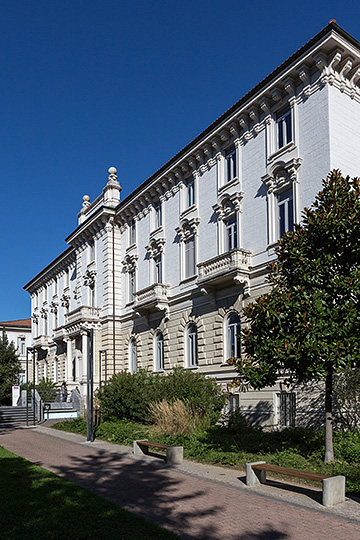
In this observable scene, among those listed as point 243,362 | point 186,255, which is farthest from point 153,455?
point 186,255

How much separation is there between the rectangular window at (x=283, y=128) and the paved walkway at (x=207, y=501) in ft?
46.9

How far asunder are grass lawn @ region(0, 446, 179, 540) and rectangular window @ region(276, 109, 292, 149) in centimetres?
1656

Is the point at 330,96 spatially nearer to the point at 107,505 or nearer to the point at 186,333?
the point at 186,333

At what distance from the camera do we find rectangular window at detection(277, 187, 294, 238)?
21906 mm

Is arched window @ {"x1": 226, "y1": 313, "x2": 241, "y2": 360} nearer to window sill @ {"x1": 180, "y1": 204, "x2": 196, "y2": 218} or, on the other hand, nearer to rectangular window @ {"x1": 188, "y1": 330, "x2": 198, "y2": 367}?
rectangular window @ {"x1": 188, "y1": 330, "x2": 198, "y2": 367}

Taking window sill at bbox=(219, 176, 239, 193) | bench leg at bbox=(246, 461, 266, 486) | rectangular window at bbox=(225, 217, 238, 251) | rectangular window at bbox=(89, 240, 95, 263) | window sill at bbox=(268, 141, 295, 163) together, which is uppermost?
window sill at bbox=(268, 141, 295, 163)

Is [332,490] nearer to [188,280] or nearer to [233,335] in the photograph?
[233,335]

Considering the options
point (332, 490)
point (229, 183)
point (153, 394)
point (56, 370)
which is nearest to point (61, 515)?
point (332, 490)

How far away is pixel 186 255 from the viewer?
29141 mm

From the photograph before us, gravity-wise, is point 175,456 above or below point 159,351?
below

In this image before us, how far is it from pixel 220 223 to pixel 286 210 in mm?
4693

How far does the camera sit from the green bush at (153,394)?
21636 mm

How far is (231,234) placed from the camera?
84.0 ft

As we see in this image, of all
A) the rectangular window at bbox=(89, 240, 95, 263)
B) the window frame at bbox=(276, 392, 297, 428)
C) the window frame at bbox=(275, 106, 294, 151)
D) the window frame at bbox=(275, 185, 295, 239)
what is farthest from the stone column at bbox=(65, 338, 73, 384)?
the window frame at bbox=(275, 106, 294, 151)
